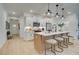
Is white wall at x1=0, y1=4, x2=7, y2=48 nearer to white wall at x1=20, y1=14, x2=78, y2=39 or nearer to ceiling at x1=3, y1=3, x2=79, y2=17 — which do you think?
ceiling at x1=3, y1=3, x2=79, y2=17

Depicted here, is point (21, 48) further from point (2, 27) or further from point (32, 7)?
point (32, 7)

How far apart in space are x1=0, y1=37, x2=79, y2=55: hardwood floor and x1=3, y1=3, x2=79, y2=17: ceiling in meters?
0.49

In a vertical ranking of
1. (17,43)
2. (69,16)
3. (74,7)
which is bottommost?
(17,43)

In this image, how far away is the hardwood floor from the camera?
218cm

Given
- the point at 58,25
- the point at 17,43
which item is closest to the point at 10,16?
A: the point at 17,43

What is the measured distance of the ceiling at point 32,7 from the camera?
7.08 feet

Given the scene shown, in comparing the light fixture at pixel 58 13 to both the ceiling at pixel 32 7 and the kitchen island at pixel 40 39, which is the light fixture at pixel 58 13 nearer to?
the ceiling at pixel 32 7

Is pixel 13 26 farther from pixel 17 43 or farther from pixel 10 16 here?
pixel 17 43

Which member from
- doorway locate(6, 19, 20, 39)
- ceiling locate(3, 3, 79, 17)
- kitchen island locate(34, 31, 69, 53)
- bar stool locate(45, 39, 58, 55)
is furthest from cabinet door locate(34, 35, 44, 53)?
ceiling locate(3, 3, 79, 17)

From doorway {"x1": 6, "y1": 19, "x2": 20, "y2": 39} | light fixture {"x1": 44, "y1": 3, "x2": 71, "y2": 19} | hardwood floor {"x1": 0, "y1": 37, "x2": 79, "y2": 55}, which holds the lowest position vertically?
hardwood floor {"x1": 0, "y1": 37, "x2": 79, "y2": 55}

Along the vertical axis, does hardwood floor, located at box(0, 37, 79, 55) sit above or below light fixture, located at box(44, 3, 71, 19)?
below

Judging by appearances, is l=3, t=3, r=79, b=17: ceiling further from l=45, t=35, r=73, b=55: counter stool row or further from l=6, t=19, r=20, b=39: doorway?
l=45, t=35, r=73, b=55: counter stool row
